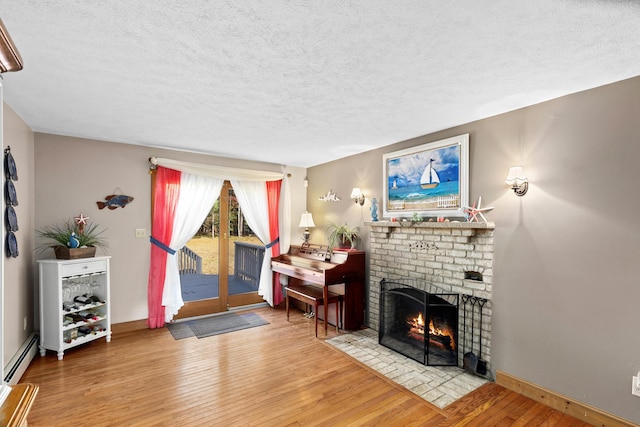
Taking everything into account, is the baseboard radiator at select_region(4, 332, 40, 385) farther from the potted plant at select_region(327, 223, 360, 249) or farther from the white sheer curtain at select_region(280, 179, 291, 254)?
the potted plant at select_region(327, 223, 360, 249)

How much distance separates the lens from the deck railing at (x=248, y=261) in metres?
5.04

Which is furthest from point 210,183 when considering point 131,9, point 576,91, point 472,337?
point 576,91

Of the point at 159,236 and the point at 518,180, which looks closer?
the point at 518,180

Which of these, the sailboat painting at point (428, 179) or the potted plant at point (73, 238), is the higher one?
the sailboat painting at point (428, 179)

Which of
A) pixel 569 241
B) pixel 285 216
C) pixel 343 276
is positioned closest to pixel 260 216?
pixel 285 216

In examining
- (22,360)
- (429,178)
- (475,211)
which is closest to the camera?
(22,360)

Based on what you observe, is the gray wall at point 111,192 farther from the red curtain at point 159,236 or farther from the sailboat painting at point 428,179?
the sailboat painting at point 428,179

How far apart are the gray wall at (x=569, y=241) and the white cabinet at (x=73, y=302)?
4.10m

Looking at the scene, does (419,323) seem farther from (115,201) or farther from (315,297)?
(115,201)

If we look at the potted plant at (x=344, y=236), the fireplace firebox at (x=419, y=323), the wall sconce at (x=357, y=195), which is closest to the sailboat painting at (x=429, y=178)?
the wall sconce at (x=357, y=195)

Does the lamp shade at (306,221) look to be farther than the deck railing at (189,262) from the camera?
Yes

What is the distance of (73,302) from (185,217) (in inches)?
61.0

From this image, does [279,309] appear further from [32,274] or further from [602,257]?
[602,257]

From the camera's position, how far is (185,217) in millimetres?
4453
